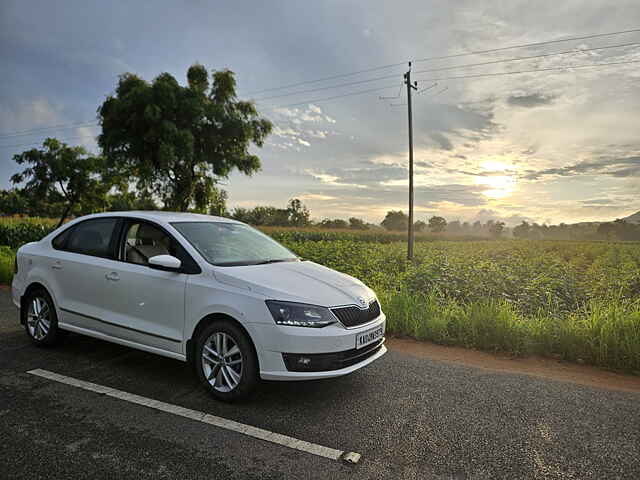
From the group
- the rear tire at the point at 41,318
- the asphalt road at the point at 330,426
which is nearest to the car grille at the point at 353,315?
the asphalt road at the point at 330,426

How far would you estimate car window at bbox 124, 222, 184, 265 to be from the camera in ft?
15.0

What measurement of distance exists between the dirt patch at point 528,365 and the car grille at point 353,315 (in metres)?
1.89

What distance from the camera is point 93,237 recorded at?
5035 millimetres

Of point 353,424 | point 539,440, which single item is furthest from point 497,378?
point 353,424

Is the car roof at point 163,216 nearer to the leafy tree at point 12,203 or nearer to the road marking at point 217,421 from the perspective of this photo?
the road marking at point 217,421

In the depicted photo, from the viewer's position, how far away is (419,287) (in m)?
10.3

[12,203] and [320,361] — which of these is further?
[12,203]

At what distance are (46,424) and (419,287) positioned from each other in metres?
8.20

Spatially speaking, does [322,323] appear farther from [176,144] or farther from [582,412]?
[176,144]

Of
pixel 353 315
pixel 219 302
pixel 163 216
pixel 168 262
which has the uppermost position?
pixel 163 216

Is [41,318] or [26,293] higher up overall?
[26,293]

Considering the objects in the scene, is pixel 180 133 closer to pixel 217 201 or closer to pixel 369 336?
pixel 217 201

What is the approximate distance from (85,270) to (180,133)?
27.4m

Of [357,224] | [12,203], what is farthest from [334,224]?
[12,203]
